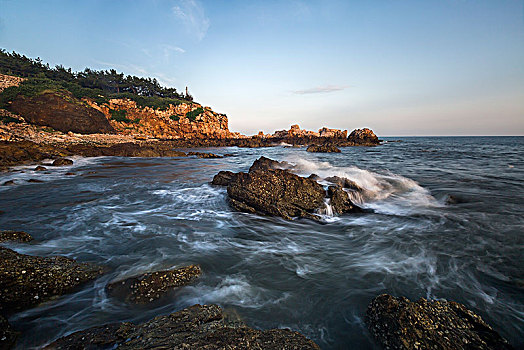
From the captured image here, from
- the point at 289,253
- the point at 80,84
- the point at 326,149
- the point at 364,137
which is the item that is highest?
the point at 80,84

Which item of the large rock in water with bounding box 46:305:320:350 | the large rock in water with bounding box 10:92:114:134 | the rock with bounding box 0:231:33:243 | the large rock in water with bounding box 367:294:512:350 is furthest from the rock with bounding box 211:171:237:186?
the large rock in water with bounding box 10:92:114:134

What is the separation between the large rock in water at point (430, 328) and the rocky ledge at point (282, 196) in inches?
146

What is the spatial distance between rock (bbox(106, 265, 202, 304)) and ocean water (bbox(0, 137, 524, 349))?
0.44 ft

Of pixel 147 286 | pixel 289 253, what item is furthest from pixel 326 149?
pixel 147 286

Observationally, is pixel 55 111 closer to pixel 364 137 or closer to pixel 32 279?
pixel 32 279

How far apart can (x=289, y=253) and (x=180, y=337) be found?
2.88 meters

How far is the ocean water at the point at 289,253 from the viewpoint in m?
2.72

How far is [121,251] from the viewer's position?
13.7 feet

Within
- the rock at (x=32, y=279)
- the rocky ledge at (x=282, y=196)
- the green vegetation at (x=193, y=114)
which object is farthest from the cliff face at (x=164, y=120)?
the rock at (x=32, y=279)

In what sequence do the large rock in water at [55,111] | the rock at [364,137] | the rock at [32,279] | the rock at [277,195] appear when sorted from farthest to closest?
the rock at [364,137]
the large rock in water at [55,111]
the rock at [277,195]
the rock at [32,279]

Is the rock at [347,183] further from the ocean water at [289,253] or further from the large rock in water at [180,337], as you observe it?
the large rock in water at [180,337]

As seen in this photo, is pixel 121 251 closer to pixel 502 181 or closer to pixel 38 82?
pixel 502 181

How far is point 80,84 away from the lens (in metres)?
50.7

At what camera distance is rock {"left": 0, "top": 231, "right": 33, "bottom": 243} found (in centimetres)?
402
